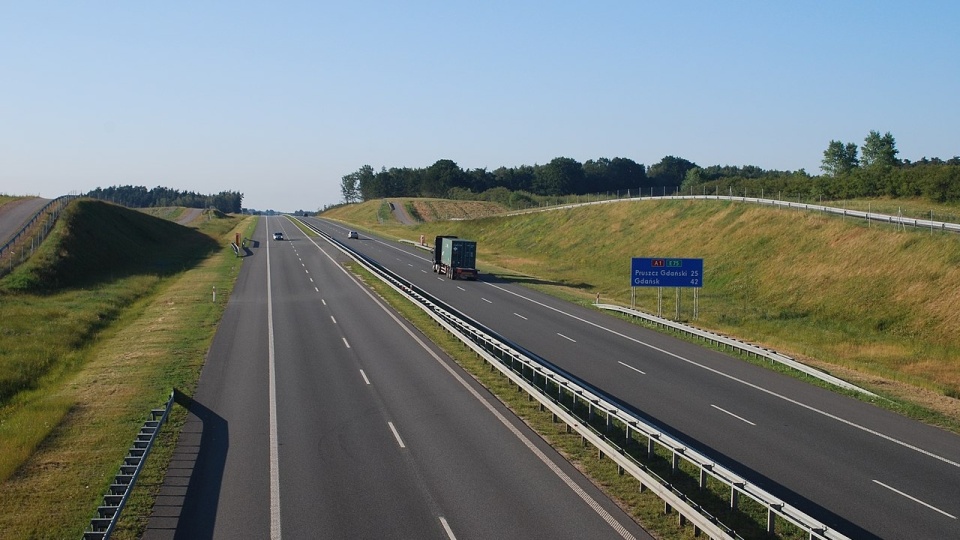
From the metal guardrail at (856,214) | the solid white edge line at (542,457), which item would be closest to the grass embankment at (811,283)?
the metal guardrail at (856,214)

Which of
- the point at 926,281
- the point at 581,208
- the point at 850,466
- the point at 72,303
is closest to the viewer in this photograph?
the point at 850,466

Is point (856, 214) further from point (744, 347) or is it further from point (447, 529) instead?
point (447, 529)

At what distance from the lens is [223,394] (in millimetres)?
25094

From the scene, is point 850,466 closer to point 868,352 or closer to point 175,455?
point 175,455

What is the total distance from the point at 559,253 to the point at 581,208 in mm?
19571

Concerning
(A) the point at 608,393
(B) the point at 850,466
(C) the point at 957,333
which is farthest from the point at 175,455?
(C) the point at 957,333

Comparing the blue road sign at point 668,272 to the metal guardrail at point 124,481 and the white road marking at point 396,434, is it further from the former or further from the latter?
the metal guardrail at point 124,481

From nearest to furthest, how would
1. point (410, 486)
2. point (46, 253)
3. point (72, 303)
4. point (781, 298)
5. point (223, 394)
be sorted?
1. point (410, 486)
2. point (223, 394)
3. point (72, 303)
4. point (781, 298)
5. point (46, 253)

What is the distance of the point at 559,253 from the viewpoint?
9012 cm

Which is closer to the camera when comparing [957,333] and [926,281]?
[957,333]

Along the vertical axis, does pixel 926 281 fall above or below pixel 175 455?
above

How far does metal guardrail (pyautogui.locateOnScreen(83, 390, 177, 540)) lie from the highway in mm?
712

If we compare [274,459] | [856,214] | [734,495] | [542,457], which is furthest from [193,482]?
[856,214]

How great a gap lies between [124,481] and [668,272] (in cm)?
3507
